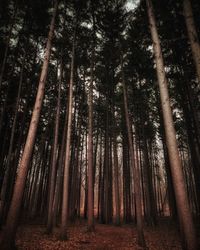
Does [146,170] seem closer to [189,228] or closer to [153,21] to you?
[189,228]

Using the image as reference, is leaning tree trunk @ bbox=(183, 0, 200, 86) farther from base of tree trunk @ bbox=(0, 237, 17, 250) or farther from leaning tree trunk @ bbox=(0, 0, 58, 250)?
base of tree trunk @ bbox=(0, 237, 17, 250)

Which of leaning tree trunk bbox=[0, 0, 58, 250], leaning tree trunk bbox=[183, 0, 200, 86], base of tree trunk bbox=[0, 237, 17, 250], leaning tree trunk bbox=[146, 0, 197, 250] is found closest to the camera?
leaning tree trunk bbox=[146, 0, 197, 250]

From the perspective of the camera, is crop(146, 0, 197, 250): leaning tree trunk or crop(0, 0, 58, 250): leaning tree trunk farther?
crop(0, 0, 58, 250): leaning tree trunk

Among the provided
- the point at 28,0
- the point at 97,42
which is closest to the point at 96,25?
the point at 97,42

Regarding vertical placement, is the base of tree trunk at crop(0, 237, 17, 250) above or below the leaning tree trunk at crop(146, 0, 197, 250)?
below

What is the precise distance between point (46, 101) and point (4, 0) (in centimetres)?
761

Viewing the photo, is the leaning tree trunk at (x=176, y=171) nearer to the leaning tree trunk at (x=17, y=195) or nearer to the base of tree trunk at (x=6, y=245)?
the leaning tree trunk at (x=17, y=195)

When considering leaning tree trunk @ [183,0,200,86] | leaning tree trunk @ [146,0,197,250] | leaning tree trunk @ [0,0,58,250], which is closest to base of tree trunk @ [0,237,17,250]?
leaning tree trunk @ [0,0,58,250]

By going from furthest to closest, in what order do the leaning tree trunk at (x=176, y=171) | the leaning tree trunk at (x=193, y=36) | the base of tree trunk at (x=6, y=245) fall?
the leaning tree trunk at (x=193, y=36) → the base of tree trunk at (x=6, y=245) → the leaning tree trunk at (x=176, y=171)

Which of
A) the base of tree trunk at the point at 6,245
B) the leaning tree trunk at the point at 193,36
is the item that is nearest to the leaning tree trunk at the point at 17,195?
the base of tree trunk at the point at 6,245

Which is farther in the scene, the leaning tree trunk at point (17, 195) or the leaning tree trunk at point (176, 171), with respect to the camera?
the leaning tree trunk at point (17, 195)

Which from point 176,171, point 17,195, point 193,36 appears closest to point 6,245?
point 17,195

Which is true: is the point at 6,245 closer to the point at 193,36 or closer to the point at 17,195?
the point at 17,195

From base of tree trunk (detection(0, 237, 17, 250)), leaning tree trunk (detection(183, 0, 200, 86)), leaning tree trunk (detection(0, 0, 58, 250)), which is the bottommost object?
base of tree trunk (detection(0, 237, 17, 250))
